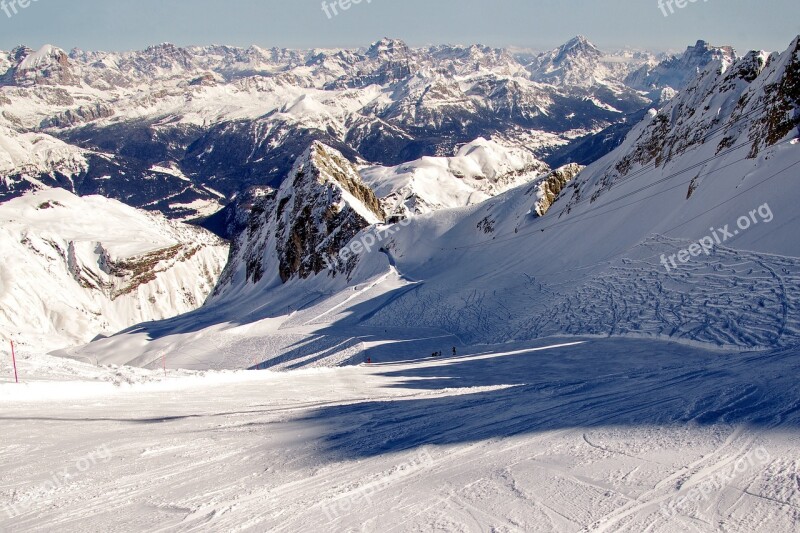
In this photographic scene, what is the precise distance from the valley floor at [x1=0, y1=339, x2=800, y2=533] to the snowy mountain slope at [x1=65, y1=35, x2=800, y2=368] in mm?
8424

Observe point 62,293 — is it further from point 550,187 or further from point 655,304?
point 655,304

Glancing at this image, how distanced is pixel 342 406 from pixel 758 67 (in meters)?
45.8

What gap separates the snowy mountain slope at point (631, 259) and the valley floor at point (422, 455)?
27.6 ft

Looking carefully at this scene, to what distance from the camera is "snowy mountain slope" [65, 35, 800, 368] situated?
80.8 ft

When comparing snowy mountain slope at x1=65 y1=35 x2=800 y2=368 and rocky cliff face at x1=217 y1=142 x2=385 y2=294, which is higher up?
rocky cliff face at x1=217 y1=142 x2=385 y2=294

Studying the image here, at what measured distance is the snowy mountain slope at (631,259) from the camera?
24.6m

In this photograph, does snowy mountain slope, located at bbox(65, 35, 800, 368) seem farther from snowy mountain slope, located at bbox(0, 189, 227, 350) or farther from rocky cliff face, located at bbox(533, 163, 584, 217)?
snowy mountain slope, located at bbox(0, 189, 227, 350)

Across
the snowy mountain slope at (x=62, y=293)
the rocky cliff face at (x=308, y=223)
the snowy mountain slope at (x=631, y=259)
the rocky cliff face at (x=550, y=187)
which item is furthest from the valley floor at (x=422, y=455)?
the snowy mountain slope at (x=62, y=293)

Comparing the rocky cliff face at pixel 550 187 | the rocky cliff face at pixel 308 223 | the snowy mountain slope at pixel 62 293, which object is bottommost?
the rocky cliff face at pixel 550 187

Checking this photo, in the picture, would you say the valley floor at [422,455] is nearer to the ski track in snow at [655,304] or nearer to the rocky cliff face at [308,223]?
the ski track in snow at [655,304]

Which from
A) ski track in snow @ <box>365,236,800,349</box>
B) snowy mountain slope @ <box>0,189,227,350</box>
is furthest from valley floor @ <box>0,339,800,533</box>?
snowy mountain slope @ <box>0,189,227,350</box>

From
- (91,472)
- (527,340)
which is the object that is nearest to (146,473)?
(91,472)

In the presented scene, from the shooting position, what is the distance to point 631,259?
33812mm

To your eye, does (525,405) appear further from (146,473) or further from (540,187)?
(540,187)
